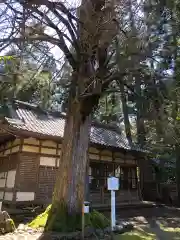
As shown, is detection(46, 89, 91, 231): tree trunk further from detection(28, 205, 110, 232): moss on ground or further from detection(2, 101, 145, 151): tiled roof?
detection(2, 101, 145, 151): tiled roof

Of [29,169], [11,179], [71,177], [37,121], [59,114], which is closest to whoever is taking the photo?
[71,177]

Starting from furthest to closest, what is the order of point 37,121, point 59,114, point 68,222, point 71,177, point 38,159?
point 59,114
point 37,121
point 38,159
point 71,177
point 68,222

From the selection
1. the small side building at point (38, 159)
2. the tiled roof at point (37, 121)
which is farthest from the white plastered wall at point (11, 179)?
the tiled roof at point (37, 121)

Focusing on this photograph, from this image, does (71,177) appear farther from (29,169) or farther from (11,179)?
(11,179)

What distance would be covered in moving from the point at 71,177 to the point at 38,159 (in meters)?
5.08

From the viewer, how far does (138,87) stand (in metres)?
6.98

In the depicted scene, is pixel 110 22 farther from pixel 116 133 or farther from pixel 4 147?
pixel 116 133

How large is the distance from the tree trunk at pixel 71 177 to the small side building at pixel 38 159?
355cm

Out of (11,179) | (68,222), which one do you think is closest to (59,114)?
(11,179)

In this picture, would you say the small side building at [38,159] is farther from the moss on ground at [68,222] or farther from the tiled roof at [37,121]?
the moss on ground at [68,222]

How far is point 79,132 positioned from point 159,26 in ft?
9.75

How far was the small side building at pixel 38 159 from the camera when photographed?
10.3m

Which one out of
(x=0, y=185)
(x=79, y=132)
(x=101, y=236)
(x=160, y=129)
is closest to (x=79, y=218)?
(x=101, y=236)

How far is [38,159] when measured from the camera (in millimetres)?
11055
